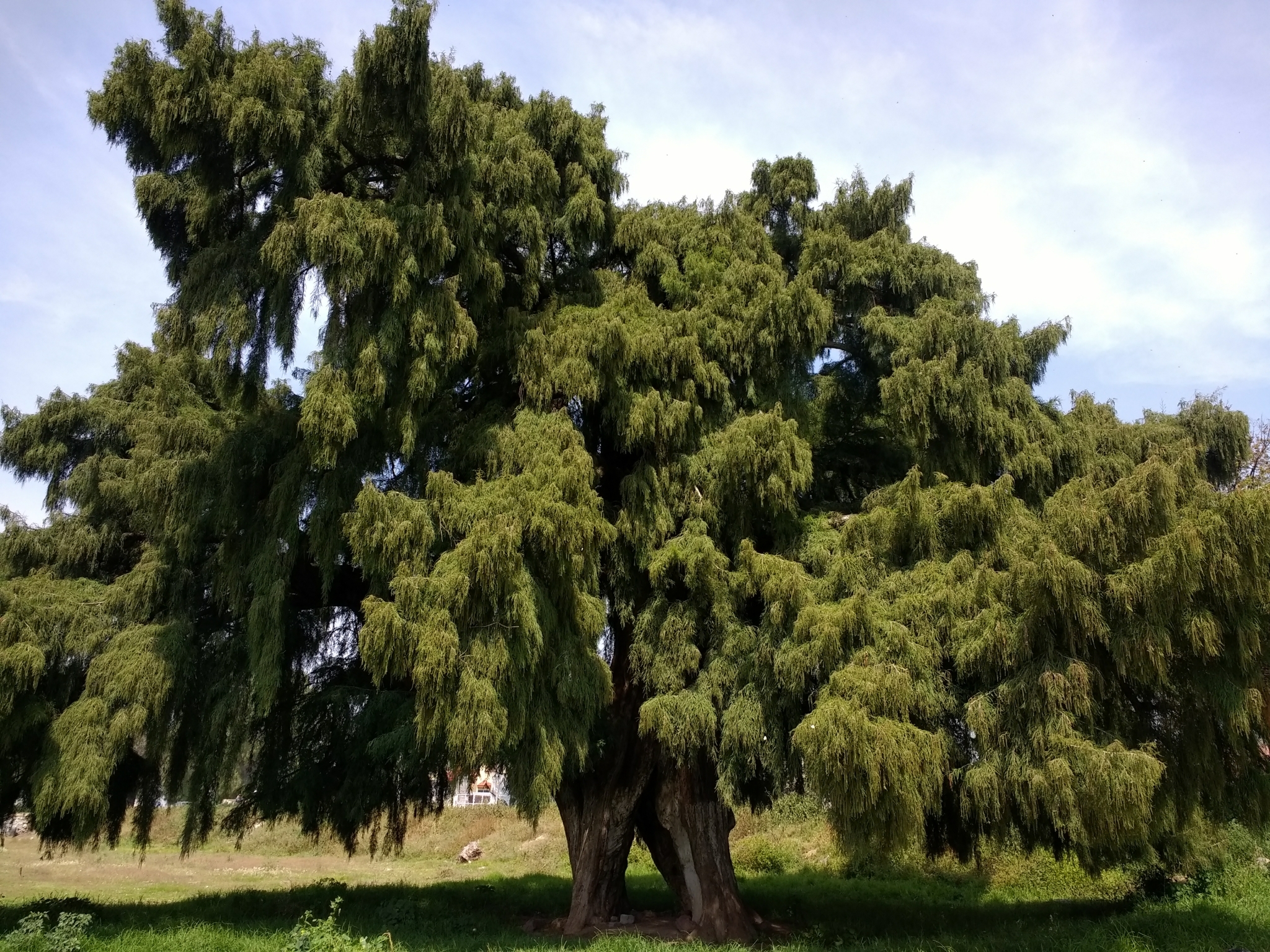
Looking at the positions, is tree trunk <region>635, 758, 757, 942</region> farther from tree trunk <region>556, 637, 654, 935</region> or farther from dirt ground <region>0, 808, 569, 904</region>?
dirt ground <region>0, 808, 569, 904</region>

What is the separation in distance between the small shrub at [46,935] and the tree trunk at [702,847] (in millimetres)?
5979

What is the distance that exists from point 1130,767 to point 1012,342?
16.8 feet

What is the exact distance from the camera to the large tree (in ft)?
23.9

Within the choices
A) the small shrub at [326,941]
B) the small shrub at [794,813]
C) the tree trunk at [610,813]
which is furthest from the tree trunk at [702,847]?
the small shrub at [794,813]

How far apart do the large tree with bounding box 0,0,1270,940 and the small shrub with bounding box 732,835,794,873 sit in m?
7.78

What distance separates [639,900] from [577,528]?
24.7ft

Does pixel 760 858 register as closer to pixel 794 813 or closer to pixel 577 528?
pixel 794 813

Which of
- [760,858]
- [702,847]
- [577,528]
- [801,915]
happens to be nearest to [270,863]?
[760,858]

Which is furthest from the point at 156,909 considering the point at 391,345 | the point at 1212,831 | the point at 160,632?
the point at 1212,831

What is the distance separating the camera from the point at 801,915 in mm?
11602

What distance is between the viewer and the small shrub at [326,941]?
6312 millimetres

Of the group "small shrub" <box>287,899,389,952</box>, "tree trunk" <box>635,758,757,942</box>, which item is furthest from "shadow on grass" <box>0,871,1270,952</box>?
"small shrub" <box>287,899,389,952</box>

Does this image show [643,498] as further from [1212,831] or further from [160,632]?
[1212,831]

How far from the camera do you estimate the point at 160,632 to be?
30.4ft
